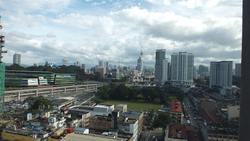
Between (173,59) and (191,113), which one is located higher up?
(173,59)

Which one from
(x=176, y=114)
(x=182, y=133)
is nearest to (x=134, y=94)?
(x=176, y=114)

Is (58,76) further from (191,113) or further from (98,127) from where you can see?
(98,127)

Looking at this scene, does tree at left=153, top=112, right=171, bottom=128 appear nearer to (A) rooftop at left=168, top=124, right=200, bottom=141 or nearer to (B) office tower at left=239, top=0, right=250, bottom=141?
(A) rooftop at left=168, top=124, right=200, bottom=141

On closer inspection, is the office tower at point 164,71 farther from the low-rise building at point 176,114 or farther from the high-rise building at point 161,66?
the low-rise building at point 176,114

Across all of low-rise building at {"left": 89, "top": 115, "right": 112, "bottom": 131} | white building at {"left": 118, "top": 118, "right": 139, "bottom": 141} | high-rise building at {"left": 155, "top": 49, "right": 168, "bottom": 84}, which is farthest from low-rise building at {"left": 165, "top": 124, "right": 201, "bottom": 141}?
high-rise building at {"left": 155, "top": 49, "right": 168, "bottom": 84}

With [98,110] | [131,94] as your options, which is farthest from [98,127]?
[131,94]

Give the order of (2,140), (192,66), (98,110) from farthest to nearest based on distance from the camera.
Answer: (192,66) → (98,110) → (2,140)
